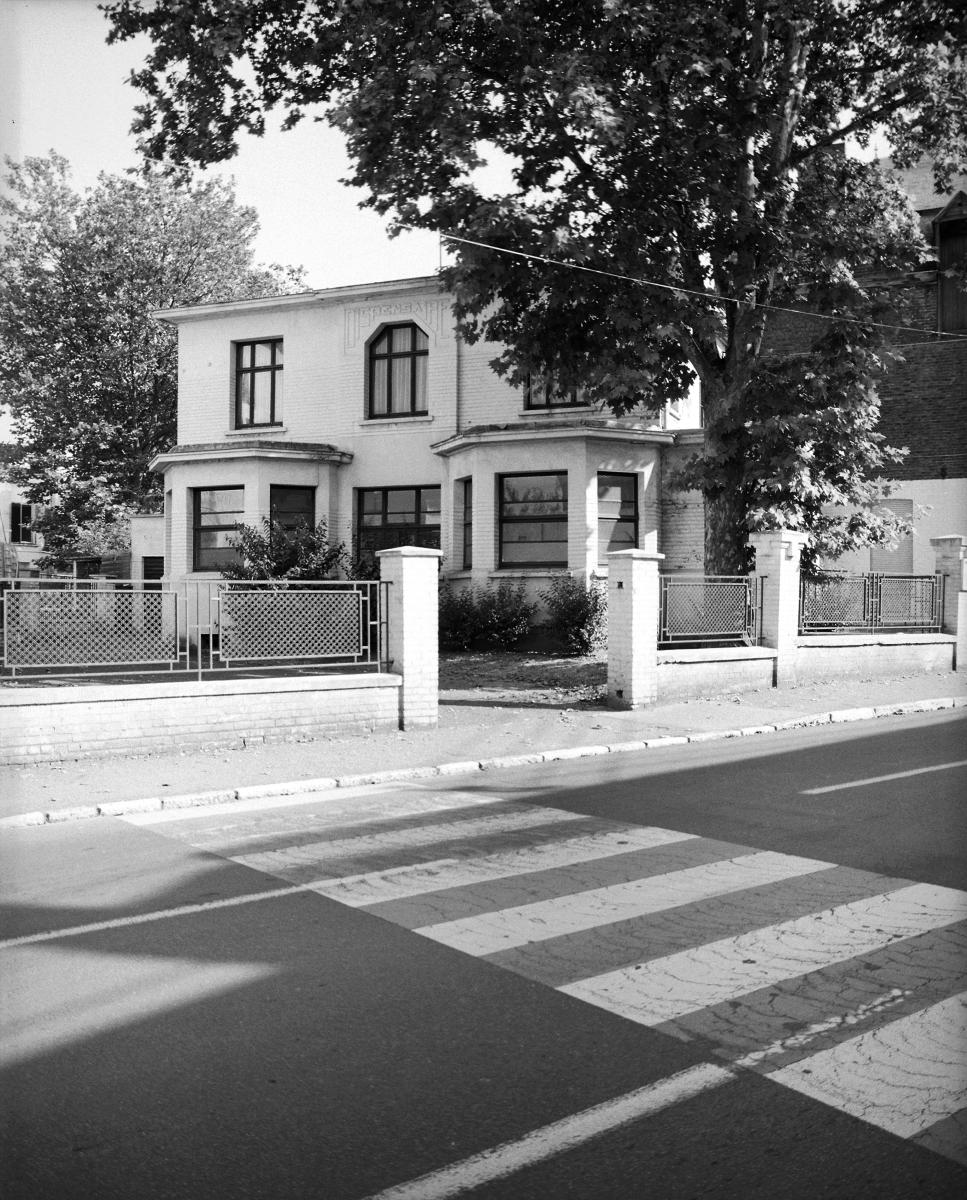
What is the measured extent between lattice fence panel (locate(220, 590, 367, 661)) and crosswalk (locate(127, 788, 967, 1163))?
3.57 m


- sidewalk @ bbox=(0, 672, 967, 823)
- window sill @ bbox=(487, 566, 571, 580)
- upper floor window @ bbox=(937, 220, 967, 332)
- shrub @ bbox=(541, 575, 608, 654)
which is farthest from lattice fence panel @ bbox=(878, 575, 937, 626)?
upper floor window @ bbox=(937, 220, 967, 332)

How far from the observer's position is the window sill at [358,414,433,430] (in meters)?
26.8

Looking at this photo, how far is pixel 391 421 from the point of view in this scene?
88.5ft

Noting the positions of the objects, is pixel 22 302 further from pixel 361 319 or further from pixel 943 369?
pixel 943 369

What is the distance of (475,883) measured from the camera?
661 cm

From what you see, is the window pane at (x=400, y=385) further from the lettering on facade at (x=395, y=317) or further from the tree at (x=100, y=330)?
the tree at (x=100, y=330)

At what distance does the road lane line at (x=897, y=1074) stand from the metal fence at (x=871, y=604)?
52.7ft

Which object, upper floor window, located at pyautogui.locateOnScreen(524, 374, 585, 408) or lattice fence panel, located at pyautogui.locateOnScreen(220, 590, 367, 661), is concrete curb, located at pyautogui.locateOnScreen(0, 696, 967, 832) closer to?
lattice fence panel, located at pyautogui.locateOnScreen(220, 590, 367, 661)

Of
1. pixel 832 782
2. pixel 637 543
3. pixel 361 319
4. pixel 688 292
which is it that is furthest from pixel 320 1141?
pixel 361 319

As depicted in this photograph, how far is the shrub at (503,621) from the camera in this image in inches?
917

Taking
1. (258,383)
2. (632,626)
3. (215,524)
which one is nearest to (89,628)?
(632,626)

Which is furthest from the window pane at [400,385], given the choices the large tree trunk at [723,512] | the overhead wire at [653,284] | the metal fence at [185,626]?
the metal fence at [185,626]

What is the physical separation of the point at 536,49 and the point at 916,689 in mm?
11791

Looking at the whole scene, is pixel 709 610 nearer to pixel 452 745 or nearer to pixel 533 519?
pixel 452 745
